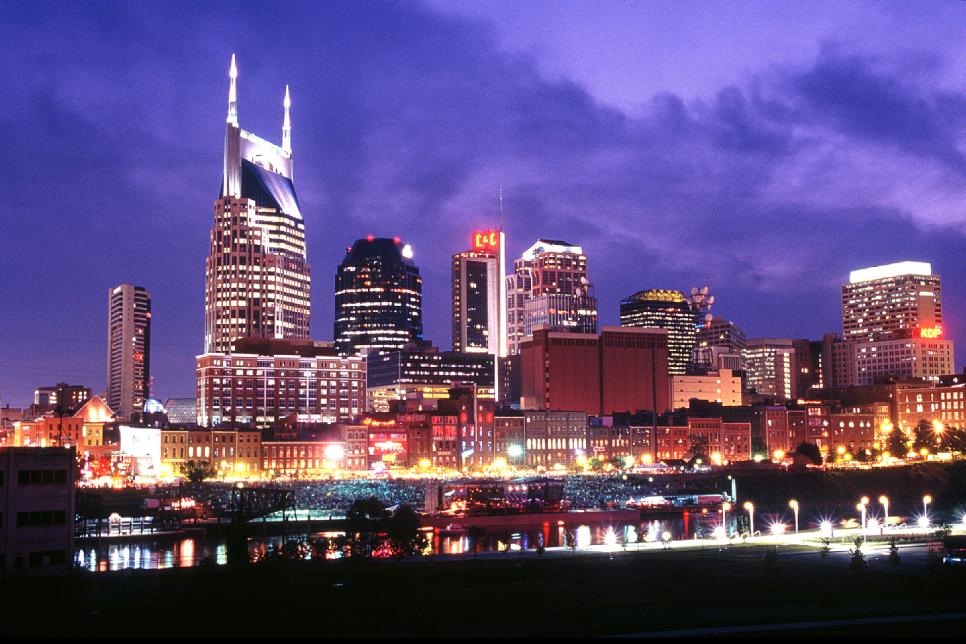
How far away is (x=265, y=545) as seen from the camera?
10762cm

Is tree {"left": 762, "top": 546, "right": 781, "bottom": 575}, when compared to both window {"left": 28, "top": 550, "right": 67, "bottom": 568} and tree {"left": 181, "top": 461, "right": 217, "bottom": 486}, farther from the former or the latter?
tree {"left": 181, "top": 461, "right": 217, "bottom": 486}

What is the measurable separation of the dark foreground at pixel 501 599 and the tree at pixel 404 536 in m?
11.8

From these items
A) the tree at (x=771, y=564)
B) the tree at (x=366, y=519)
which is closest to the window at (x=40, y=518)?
Answer: the tree at (x=771, y=564)

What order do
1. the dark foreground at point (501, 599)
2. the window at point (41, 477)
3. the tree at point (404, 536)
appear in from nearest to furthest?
the dark foreground at point (501, 599) < the window at point (41, 477) < the tree at point (404, 536)

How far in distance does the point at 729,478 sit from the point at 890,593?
131752mm

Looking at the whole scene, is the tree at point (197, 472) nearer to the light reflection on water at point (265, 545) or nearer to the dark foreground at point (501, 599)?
the light reflection on water at point (265, 545)

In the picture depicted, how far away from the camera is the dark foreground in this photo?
47.4 metres

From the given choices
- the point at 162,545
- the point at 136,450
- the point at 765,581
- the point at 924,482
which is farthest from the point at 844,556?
the point at 136,450

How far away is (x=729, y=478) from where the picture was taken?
18638 centimetres

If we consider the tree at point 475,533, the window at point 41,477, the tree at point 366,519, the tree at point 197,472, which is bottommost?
the tree at point 475,533

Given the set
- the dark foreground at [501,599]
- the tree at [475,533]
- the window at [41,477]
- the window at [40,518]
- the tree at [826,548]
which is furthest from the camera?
the tree at [475,533]

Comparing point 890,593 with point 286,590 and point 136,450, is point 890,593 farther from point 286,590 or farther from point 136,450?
point 136,450

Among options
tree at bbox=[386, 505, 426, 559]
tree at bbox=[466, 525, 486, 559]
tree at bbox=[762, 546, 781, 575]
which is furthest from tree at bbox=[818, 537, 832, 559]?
tree at bbox=[466, 525, 486, 559]

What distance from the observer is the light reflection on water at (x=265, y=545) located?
9338cm
